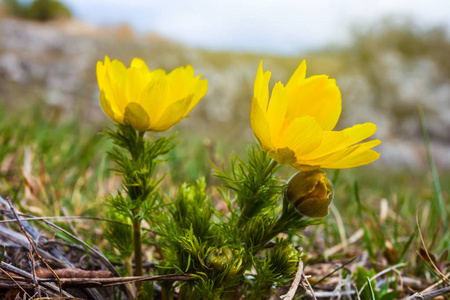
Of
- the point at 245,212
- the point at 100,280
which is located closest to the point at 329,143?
the point at 245,212

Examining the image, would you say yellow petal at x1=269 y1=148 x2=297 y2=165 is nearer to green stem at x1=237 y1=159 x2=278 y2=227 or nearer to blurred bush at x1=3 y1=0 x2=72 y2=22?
green stem at x1=237 y1=159 x2=278 y2=227

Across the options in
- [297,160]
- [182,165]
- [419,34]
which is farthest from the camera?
[419,34]

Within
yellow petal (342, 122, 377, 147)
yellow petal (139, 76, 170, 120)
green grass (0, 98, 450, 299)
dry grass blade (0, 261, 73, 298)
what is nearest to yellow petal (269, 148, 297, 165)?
yellow petal (342, 122, 377, 147)

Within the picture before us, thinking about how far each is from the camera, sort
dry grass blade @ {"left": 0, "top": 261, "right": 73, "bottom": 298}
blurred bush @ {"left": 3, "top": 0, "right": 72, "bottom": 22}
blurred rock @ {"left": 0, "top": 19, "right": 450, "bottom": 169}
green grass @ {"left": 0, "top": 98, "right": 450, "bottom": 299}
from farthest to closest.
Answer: blurred bush @ {"left": 3, "top": 0, "right": 72, "bottom": 22} → blurred rock @ {"left": 0, "top": 19, "right": 450, "bottom": 169} → green grass @ {"left": 0, "top": 98, "right": 450, "bottom": 299} → dry grass blade @ {"left": 0, "top": 261, "right": 73, "bottom": 298}

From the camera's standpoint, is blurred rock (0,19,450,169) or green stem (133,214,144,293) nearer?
green stem (133,214,144,293)

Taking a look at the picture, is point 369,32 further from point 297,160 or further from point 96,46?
point 297,160

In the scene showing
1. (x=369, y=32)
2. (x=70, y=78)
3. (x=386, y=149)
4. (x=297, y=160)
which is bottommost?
(x=386, y=149)

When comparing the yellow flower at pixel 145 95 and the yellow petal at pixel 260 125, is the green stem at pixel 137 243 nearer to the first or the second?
the yellow flower at pixel 145 95

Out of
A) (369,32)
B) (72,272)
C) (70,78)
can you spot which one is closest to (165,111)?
(72,272)
